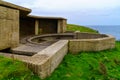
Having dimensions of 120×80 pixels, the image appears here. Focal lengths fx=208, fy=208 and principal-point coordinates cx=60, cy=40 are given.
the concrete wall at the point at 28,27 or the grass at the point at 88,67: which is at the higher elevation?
the concrete wall at the point at 28,27

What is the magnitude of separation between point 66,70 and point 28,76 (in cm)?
373

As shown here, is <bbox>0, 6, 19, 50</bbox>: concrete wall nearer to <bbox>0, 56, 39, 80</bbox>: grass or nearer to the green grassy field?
the green grassy field

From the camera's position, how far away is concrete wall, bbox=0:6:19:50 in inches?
455

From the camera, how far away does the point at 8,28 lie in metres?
12.4

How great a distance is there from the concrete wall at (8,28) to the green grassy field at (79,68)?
3.50 meters

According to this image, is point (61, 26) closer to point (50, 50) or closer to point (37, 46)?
point (37, 46)

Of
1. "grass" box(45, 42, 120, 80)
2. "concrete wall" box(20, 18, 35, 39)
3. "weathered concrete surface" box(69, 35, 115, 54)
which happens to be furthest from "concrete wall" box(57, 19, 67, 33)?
"grass" box(45, 42, 120, 80)

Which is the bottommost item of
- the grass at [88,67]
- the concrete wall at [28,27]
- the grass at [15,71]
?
the grass at [88,67]

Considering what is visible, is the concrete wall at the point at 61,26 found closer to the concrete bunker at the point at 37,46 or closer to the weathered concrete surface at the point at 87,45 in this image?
the concrete bunker at the point at 37,46

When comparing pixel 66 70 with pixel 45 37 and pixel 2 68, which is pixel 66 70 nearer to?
pixel 2 68

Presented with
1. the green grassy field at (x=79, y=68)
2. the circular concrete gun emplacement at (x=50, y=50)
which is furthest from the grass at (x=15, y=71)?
the circular concrete gun emplacement at (x=50, y=50)

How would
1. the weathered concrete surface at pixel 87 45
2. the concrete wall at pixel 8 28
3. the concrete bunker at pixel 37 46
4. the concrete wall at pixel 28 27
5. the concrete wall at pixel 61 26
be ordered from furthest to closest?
the concrete wall at pixel 61 26 → the concrete wall at pixel 28 27 → the weathered concrete surface at pixel 87 45 → the concrete wall at pixel 8 28 → the concrete bunker at pixel 37 46

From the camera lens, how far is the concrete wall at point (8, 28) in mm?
11558

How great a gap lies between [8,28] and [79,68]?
4.85m
